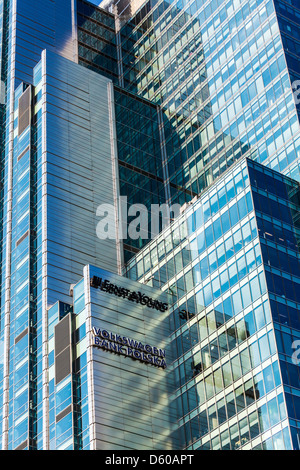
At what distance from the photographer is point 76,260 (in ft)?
309

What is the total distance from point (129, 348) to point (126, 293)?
20.5 feet

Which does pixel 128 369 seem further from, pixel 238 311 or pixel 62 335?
pixel 238 311

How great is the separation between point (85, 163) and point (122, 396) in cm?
3442

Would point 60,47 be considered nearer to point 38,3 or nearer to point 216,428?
point 38,3

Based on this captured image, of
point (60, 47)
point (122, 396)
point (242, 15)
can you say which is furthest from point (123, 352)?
point (60, 47)

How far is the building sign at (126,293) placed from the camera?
276 feet

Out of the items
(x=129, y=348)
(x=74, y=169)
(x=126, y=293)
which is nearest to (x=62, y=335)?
(x=129, y=348)

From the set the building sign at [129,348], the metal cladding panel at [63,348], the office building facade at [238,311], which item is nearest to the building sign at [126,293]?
the office building facade at [238,311]

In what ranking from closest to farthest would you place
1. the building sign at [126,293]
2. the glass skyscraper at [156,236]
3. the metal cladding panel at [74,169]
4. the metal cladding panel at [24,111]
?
the glass skyscraper at [156,236] → the building sign at [126,293] → the metal cladding panel at [74,169] → the metal cladding panel at [24,111]

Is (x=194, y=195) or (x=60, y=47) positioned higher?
(x=60, y=47)

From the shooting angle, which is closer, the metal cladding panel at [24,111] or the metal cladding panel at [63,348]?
the metal cladding panel at [63,348]

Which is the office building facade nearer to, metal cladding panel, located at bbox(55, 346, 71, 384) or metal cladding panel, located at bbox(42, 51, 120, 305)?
metal cladding panel, located at bbox(42, 51, 120, 305)

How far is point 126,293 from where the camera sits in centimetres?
8650

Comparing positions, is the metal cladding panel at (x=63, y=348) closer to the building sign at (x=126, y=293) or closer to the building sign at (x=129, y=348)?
the building sign at (x=129, y=348)
